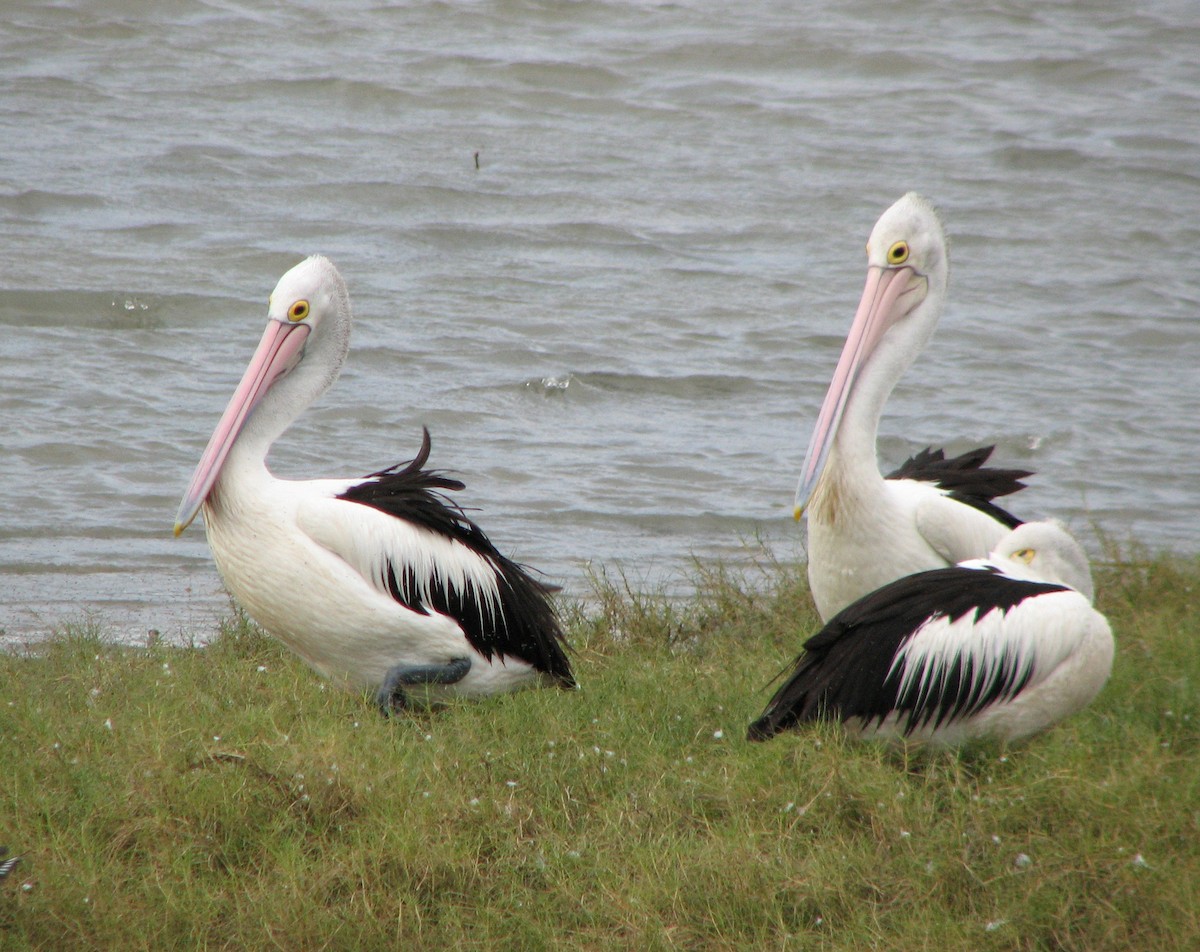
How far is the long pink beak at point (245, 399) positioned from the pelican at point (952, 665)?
5.57 ft

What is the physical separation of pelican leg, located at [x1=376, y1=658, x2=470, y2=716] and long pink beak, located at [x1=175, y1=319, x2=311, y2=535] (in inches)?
28.4

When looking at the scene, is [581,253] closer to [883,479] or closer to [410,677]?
[883,479]

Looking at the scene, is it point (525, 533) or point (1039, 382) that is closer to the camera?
point (525, 533)

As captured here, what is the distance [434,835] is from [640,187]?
989 cm

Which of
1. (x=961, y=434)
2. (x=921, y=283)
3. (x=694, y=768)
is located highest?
(x=921, y=283)

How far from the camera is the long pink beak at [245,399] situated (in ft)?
13.6

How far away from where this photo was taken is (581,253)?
1121cm

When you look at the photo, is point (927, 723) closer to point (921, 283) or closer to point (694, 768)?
point (694, 768)

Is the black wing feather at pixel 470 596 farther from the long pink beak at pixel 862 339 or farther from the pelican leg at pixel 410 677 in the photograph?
the long pink beak at pixel 862 339

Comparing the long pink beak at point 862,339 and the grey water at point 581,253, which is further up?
the long pink beak at point 862,339

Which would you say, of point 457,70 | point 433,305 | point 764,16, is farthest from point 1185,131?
point 433,305

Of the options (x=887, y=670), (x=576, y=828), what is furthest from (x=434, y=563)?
(x=887, y=670)

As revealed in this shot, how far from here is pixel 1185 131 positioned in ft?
50.2

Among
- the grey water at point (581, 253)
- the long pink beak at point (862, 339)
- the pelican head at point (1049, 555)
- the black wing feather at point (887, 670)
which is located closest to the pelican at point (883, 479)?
the long pink beak at point (862, 339)
